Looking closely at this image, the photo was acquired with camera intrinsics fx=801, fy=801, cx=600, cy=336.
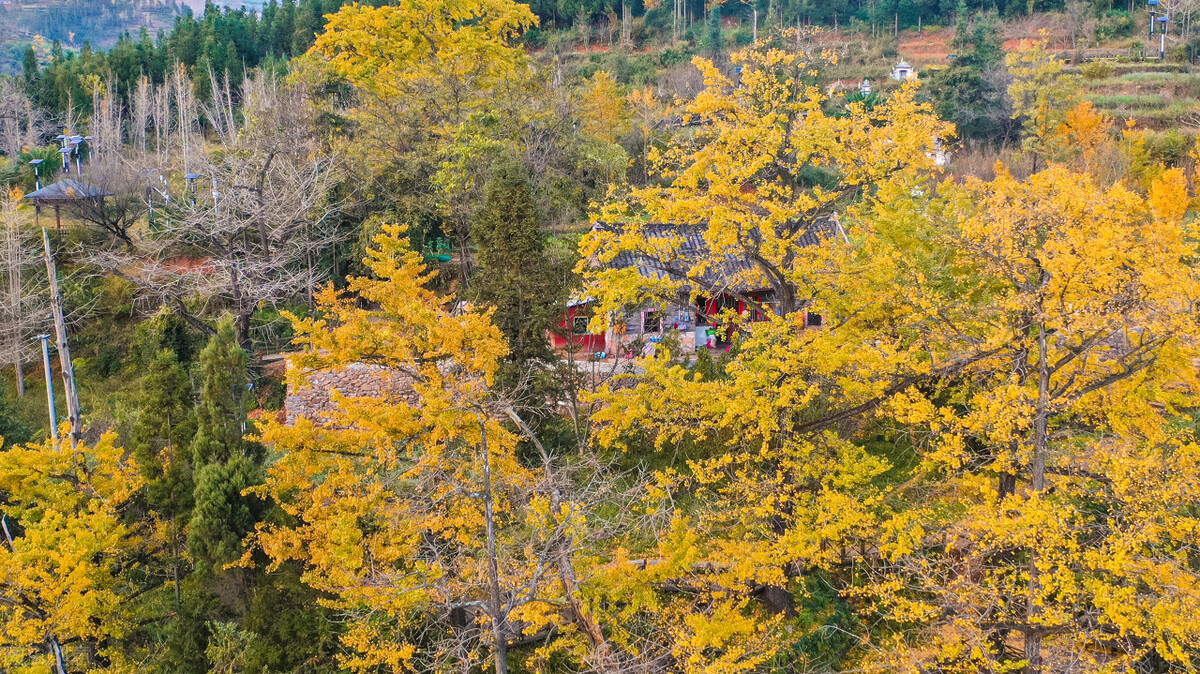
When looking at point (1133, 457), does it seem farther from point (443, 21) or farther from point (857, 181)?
point (443, 21)

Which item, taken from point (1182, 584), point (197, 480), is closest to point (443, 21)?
point (197, 480)

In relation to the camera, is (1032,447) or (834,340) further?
(834,340)

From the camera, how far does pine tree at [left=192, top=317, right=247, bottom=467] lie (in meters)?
12.1

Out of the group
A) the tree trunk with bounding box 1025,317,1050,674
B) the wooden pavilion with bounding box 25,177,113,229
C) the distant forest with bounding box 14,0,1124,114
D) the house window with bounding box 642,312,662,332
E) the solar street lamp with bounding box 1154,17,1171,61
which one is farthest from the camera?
the distant forest with bounding box 14,0,1124,114

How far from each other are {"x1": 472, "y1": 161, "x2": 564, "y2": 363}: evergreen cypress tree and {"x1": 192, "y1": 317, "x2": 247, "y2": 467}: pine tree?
4421mm

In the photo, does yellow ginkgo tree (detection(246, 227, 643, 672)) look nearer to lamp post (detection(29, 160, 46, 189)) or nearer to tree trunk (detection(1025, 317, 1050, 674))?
tree trunk (detection(1025, 317, 1050, 674))

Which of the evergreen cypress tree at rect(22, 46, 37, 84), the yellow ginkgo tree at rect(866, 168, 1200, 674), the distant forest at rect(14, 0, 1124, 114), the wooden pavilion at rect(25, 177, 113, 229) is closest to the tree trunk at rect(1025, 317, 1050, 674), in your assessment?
the yellow ginkgo tree at rect(866, 168, 1200, 674)

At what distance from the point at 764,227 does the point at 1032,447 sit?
423 centimetres

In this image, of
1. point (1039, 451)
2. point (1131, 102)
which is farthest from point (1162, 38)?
point (1039, 451)

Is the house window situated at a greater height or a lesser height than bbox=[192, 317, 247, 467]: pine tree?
lesser

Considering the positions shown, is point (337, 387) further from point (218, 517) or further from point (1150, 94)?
point (1150, 94)

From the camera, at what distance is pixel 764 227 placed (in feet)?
35.4

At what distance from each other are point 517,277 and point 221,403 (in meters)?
5.48

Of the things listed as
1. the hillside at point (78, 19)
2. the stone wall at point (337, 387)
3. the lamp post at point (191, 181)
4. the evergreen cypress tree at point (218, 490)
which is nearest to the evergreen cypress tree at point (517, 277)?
the stone wall at point (337, 387)
